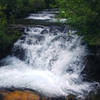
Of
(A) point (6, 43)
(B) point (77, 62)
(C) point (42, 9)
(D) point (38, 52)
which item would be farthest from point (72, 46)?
(C) point (42, 9)

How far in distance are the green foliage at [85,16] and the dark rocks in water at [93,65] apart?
1009 millimetres

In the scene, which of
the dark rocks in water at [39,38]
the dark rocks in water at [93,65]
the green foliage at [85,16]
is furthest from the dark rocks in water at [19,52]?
the dark rocks in water at [93,65]

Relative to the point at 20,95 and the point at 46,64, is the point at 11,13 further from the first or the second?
the point at 20,95

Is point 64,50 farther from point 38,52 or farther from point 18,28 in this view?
point 18,28

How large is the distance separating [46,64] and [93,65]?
7.75ft

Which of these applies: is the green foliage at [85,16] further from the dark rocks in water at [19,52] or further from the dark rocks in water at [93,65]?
the dark rocks in water at [19,52]

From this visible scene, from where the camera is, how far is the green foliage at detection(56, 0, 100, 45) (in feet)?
26.5

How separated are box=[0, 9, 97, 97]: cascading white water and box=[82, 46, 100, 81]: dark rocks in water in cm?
30

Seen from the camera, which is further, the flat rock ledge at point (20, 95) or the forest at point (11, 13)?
the forest at point (11, 13)

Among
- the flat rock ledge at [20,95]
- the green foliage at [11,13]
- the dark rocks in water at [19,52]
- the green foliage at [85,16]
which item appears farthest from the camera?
the dark rocks in water at [19,52]

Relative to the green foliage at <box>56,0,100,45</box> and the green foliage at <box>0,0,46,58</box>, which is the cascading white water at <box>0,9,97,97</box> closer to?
the green foliage at <box>0,0,46,58</box>

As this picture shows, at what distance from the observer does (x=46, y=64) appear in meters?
10.2

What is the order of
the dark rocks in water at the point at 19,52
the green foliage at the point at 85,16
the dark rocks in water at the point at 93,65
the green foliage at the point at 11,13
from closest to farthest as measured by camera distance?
the green foliage at the point at 85,16 < the dark rocks in water at the point at 93,65 < the green foliage at the point at 11,13 < the dark rocks in water at the point at 19,52

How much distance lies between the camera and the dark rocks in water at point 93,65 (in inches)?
354
